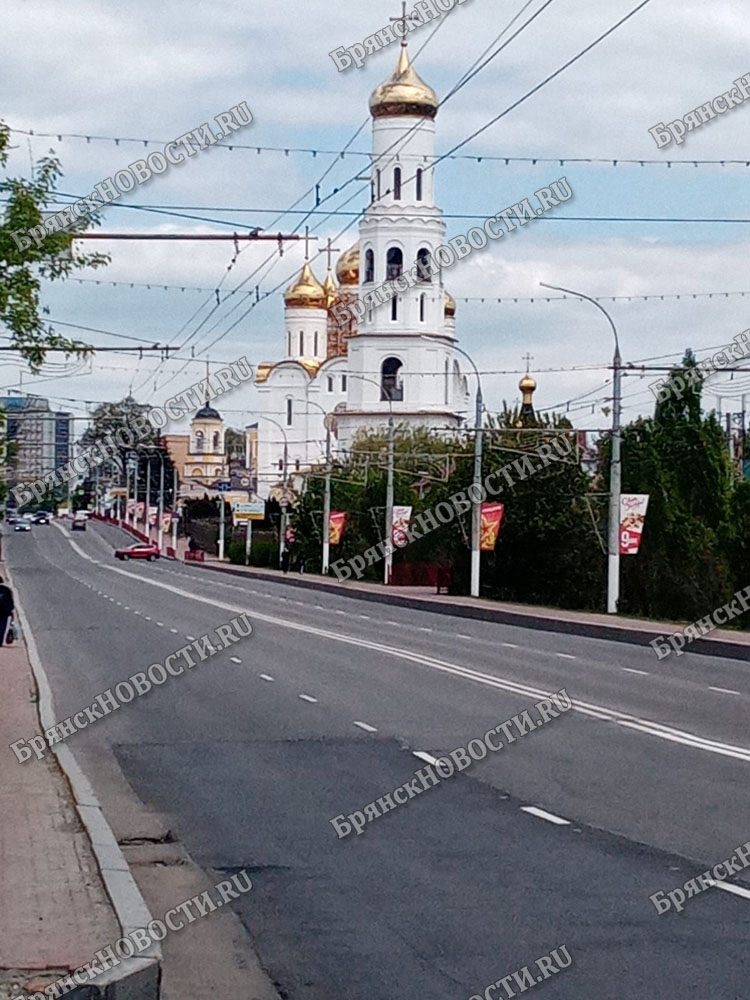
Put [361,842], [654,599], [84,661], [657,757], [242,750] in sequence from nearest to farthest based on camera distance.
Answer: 1. [361,842]
2. [657,757]
3. [242,750]
4. [84,661]
5. [654,599]

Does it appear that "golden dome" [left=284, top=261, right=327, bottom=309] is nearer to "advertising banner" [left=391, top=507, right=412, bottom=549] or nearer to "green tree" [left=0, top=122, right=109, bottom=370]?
"advertising banner" [left=391, top=507, right=412, bottom=549]

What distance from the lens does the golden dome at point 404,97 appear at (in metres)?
95.0

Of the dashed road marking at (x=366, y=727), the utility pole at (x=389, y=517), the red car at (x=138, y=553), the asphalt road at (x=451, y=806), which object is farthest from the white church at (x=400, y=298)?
the dashed road marking at (x=366, y=727)

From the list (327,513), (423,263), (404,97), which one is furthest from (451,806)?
(423,263)

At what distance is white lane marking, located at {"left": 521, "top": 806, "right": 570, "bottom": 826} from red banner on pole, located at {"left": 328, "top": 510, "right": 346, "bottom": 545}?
215 ft

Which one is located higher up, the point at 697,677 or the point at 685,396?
the point at 685,396

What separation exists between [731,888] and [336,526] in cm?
6917

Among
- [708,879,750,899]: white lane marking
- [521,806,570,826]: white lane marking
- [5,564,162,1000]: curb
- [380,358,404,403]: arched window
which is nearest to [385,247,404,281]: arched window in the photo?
[380,358,404,403]: arched window

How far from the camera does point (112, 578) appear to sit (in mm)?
76188

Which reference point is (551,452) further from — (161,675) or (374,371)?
(374,371)

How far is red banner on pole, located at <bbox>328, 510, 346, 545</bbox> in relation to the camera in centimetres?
7888

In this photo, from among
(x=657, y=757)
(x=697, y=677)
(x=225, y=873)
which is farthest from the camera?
(x=697, y=677)

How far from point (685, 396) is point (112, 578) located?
102 feet

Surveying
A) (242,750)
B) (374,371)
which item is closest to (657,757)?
(242,750)
